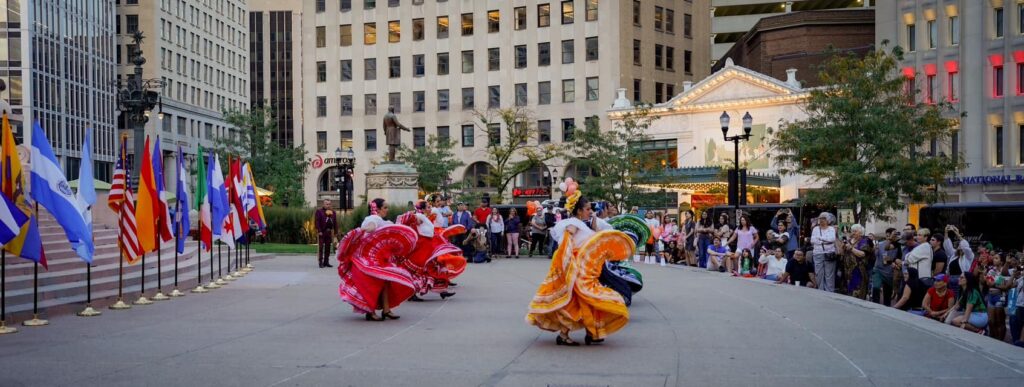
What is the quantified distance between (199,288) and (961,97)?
39.4m

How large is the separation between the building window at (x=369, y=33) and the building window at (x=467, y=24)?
729 centimetres

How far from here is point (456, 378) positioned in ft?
31.9

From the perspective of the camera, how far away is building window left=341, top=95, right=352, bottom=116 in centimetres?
7938

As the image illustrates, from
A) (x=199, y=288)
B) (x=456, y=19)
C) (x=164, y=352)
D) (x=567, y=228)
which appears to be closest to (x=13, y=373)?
(x=164, y=352)

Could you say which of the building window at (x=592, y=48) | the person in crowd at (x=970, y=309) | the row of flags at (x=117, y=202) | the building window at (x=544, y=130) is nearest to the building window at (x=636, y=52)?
the building window at (x=592, y=48)

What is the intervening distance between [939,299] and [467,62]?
60753 mm

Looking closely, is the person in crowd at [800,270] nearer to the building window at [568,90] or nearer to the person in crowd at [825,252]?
the person in crowd at [825,252]

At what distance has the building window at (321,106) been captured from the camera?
8038 cm

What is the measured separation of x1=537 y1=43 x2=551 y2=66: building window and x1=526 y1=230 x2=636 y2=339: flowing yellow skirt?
61125 mm

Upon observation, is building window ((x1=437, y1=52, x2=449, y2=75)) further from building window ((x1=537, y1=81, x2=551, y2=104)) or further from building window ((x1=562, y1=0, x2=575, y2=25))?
building window ((x1=562, y1=0, x2=575, y2=25))

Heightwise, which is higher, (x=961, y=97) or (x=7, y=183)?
(x=961, y=97)

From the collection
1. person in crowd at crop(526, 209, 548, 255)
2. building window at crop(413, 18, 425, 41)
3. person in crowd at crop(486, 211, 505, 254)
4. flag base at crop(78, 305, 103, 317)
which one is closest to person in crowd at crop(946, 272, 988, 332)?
flag base at crop(78, 305, 103, 317)

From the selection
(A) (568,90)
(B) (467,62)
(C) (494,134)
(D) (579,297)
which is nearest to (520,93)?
(A) (568,90)

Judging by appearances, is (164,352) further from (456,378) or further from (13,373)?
(456,378)
